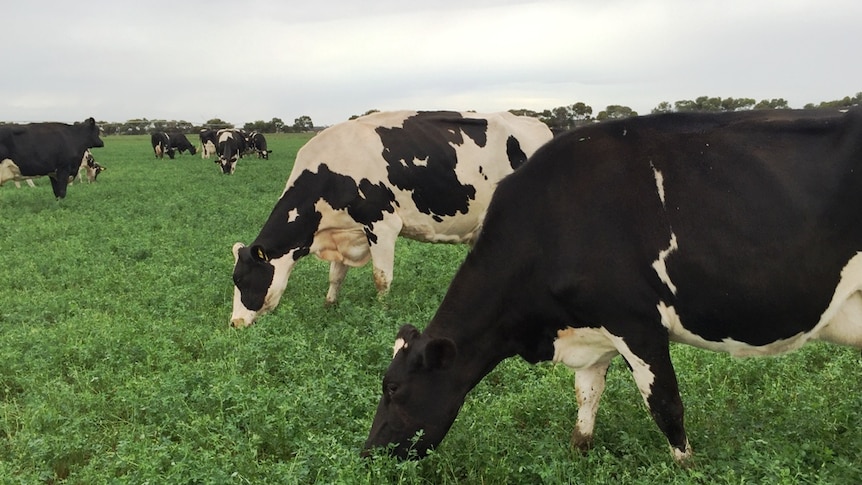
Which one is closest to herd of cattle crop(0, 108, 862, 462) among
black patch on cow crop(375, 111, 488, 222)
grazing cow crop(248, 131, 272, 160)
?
black patch on cow crop(375, 111, 488, 222)

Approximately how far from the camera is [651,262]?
11.9 ft

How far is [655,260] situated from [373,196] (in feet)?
16.0

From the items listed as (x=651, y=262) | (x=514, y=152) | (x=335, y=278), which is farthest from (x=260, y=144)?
(x=651, y=262)

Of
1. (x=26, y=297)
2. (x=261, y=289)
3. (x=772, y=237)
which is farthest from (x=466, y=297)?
(x=26, y=297)

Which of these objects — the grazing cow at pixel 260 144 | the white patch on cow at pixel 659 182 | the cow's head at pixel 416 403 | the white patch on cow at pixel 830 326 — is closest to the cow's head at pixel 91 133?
the grazing cow at pixel 260 144

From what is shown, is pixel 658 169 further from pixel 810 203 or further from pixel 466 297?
pixel 466 297

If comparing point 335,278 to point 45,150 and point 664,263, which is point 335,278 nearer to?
point 664,263

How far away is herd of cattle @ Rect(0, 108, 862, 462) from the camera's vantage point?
3520 millimetres

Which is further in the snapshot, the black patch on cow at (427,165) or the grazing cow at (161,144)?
the grazing cow at (161,144)

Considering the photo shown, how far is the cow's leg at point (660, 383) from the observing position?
12.1 ft

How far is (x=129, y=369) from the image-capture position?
584cm

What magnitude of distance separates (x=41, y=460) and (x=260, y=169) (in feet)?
89.3

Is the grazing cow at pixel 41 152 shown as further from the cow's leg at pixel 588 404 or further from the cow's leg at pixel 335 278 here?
the cow's leg at pixel 588 404

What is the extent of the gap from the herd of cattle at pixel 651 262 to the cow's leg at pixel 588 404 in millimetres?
10
